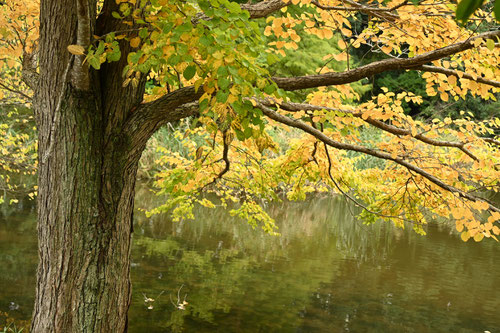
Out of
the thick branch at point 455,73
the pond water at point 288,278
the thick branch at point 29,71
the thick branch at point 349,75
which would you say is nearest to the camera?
the thick branch at point 349,75

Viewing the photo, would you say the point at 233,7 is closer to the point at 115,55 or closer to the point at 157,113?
the point at 115,55

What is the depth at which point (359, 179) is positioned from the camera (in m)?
6.26

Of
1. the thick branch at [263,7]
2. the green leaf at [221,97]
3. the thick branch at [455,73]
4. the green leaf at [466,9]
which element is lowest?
the green leaf at [466,9]

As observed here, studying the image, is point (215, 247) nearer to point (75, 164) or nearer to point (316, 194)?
point (75, 164)

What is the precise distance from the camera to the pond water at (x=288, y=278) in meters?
7.14

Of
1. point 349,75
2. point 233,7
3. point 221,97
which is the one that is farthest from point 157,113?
point 349,75

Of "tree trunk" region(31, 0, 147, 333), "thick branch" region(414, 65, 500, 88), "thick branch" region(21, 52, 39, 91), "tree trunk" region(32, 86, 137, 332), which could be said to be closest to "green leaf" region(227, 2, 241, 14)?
"tree trunk" region(31, 0, 147, 333)

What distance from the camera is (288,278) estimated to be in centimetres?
895

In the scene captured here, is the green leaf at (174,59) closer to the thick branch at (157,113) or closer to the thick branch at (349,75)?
the thick branch at (157,113)

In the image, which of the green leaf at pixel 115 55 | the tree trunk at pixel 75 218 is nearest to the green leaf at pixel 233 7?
the green leaf at pixel 115 55

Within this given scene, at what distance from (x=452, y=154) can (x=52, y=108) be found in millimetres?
3895

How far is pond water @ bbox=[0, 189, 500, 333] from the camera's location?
23.4 ft

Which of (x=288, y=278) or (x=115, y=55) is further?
(x=288, y=278)

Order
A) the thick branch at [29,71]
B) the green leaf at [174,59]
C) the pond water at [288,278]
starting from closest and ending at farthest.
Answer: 1. the green leaf at [174,59]
2. the thick branch at [29,71]
3. the pond water at [288,278]
